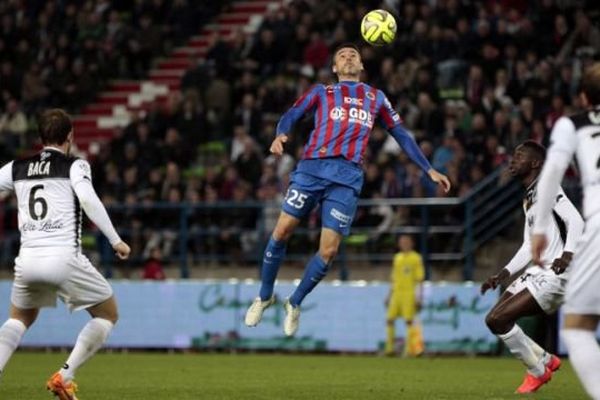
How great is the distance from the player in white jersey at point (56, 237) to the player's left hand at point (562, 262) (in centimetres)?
385

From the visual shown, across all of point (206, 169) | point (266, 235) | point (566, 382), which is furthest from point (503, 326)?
point (206, 169)

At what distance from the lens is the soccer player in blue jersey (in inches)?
501

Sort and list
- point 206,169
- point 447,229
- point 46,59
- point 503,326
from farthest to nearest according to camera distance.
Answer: point 46,59 < point 206,169 < point 447,229 < point 503,326

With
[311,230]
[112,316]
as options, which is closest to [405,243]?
[311,230]

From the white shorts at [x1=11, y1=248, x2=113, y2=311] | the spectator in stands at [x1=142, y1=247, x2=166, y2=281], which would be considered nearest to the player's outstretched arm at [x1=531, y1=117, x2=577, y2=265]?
the white shorts at [x1=11, y1=248, x2=113, y2=311]

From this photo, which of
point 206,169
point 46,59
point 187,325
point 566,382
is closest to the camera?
Result: point 566,382

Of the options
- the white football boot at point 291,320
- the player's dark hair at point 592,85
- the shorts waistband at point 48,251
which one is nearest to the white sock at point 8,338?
the shorts waistband at point 48,251

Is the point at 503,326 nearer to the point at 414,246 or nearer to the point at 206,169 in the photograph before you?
the point at 414,246

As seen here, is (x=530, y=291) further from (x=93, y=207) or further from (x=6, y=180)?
(x=6, y=180)

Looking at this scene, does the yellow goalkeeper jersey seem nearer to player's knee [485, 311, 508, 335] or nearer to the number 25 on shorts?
player's knee [485, 311, 508, 335]

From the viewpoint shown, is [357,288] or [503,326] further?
[357,288]

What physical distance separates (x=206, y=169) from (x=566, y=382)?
12.8 metres

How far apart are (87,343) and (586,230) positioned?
14.0 feet

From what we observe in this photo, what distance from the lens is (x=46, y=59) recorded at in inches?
1228
